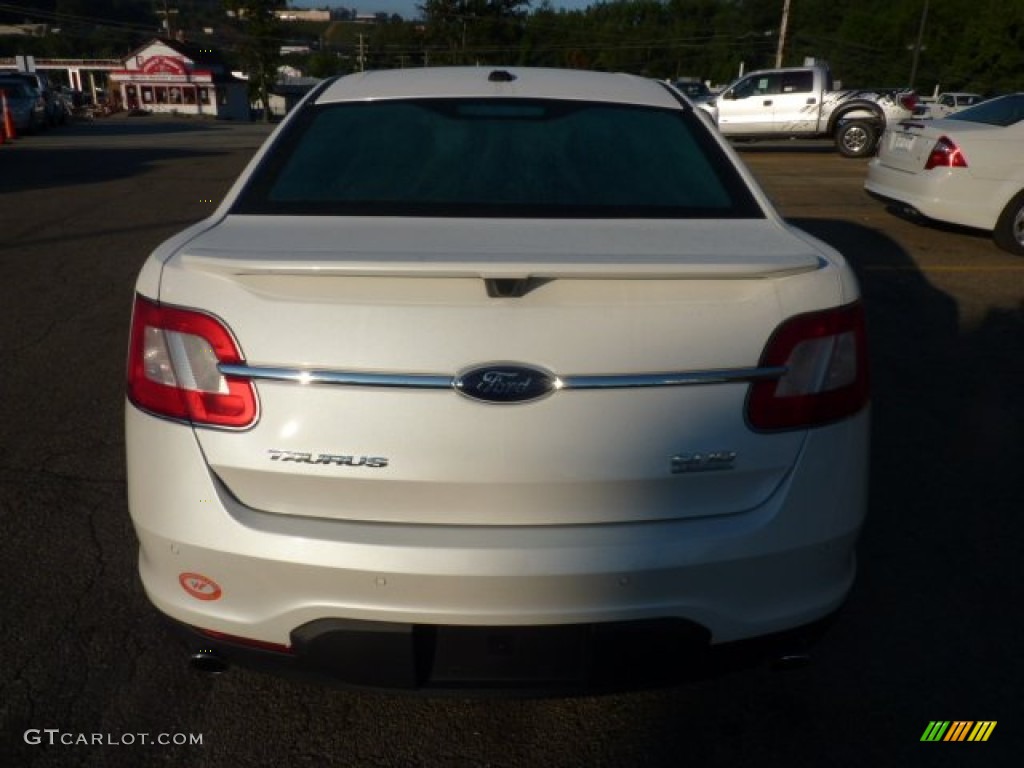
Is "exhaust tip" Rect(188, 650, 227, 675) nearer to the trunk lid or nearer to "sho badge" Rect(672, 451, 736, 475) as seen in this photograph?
the trunk lid

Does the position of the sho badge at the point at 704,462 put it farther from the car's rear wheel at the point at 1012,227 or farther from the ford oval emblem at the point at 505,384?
the car's rear wheel at the point at 1012,227

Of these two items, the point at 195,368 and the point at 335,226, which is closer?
the point at 195,368

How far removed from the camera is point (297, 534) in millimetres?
1835

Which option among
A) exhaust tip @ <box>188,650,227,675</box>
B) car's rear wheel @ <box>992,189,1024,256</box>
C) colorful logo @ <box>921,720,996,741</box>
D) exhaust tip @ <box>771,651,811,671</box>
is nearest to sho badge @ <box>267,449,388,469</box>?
exhaust tip @ <box>188,650,227,675</box>

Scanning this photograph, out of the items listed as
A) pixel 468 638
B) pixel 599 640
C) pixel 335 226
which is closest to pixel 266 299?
pixel 335 226

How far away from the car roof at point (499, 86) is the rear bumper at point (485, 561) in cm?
154

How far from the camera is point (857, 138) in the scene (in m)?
19.3

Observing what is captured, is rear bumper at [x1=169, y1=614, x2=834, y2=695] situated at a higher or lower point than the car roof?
lower

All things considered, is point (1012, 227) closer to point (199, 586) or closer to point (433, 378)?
point (433, 378)

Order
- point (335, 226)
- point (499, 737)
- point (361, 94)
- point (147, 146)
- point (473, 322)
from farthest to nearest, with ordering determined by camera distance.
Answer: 1. point (147, 146)
2. point (361, 94)
3. point (499, 737)
4. point (335, 226)
5. point (473, 322)

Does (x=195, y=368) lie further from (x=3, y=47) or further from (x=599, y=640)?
(x=3, y=47)

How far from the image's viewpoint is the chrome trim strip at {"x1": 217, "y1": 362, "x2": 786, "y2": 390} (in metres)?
1.79

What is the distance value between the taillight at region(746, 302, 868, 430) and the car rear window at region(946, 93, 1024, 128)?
798cm

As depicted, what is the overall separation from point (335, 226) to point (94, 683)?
1551 millimetres
